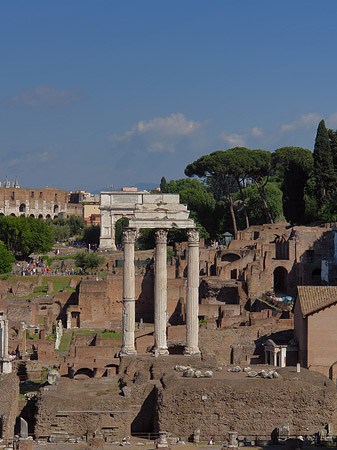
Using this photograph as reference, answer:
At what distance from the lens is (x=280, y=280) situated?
47.7 meters

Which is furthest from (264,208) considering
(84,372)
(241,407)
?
(241,407)

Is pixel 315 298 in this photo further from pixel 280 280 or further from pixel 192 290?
pixel 280 280

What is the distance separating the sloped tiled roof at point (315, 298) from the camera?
30.1m

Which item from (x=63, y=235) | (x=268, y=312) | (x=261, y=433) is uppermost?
(x=63, y=235)

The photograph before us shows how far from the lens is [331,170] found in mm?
54719

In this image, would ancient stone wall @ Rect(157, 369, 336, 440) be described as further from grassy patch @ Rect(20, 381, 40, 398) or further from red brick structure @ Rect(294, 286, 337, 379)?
red brick structure @ Rect(294, 286, 337, 379)

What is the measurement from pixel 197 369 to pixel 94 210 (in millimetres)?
92717

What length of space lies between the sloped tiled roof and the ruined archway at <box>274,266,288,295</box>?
1451 cm

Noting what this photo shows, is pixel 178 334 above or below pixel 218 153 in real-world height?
below

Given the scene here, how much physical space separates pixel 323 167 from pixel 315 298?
980 inches

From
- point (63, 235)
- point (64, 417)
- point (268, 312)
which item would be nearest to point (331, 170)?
point (268, 312)

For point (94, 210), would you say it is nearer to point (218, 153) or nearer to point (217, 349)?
point (218, 153)

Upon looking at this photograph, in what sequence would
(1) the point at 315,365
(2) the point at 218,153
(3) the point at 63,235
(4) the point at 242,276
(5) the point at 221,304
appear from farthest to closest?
(3) the point at 63,235, (2) the point at 218,153, (4) the point at 242,276, (5) the point at 221,304, (1) the point at 315,365

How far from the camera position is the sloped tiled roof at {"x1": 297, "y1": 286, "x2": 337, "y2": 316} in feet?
98.8
